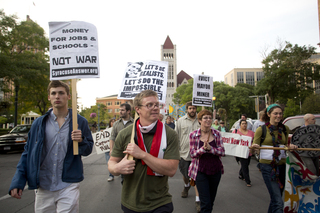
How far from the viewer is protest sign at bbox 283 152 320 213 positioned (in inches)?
137

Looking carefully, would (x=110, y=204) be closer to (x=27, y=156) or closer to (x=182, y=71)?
(x=27, y=156)

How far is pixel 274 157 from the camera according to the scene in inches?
143

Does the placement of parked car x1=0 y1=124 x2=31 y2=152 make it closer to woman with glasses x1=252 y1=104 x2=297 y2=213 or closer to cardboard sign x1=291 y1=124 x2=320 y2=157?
woman with glasses x1=252 y1=104 x2=297 y2=213

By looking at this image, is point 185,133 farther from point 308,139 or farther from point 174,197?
point 308,139

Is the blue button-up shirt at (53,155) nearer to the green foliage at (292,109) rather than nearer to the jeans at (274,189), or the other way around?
the jeans at (274,189)

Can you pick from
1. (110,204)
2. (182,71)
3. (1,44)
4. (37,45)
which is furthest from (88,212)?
(182,71)

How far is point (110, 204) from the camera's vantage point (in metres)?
4.90

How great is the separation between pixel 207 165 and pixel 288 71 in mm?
28261

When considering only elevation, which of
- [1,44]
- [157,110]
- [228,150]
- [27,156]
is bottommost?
[228,150]

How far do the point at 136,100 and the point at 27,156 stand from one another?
4.83ft

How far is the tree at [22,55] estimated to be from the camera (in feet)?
53.2

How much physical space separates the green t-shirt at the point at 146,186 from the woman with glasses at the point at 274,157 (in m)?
1.98

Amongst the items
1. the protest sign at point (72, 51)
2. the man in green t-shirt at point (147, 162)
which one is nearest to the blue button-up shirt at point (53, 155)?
the protest sign at point (72, 51)

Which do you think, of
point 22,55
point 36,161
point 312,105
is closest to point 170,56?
point 312,105
